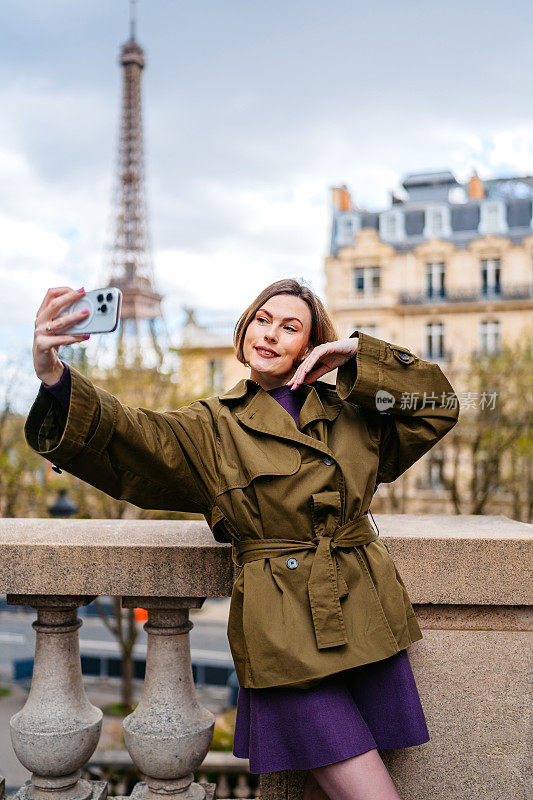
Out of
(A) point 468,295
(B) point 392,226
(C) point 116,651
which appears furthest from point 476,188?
(C) point 116,651

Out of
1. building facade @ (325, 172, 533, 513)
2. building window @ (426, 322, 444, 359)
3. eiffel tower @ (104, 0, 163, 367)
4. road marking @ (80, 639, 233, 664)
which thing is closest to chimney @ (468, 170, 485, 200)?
building facade @ (325, 172, 533, 513)

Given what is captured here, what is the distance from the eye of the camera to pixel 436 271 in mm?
33594

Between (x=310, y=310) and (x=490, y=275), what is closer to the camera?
(x=310, y=310)

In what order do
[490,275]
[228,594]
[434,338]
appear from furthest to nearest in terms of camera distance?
[490,275] < [434,338] < [228,594]

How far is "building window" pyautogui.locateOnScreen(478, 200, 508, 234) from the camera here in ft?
116

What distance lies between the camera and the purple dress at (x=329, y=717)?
2170 millimetres

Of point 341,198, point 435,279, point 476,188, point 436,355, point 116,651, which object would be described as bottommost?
point 116,651

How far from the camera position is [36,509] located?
1619 centimetres

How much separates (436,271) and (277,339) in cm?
3238

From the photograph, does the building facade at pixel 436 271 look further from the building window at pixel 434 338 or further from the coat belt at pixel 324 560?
the coat belt at pixel 324 560

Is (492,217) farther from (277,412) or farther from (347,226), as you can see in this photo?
(277,412)

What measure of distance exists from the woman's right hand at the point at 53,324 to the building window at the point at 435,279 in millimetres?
31967

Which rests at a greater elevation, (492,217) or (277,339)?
(492,217)

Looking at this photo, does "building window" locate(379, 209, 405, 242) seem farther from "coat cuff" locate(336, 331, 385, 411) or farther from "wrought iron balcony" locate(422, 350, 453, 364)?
"coat cuff" locate(336, 331, 385, 411)
